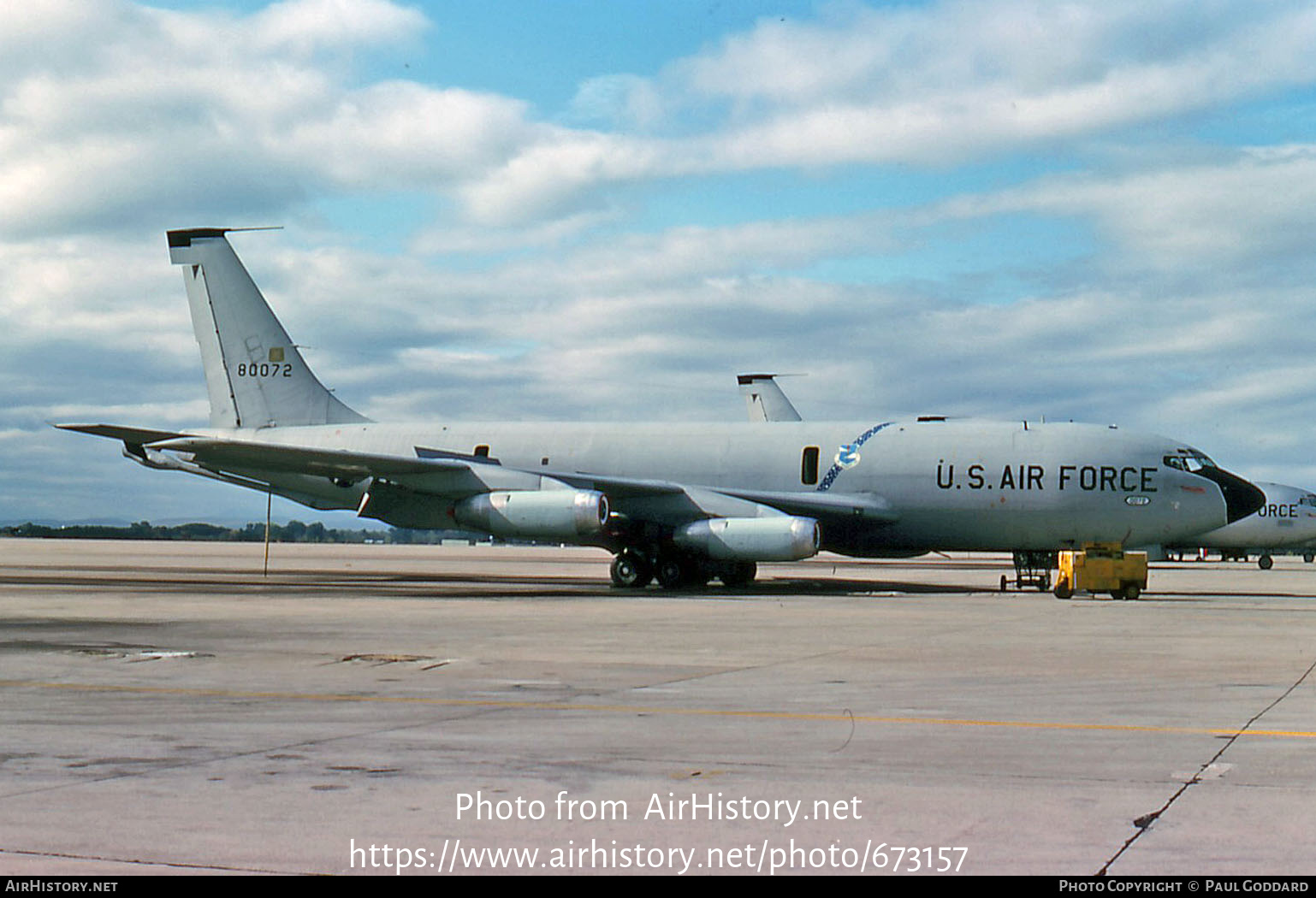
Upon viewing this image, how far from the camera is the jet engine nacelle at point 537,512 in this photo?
99.7 ft

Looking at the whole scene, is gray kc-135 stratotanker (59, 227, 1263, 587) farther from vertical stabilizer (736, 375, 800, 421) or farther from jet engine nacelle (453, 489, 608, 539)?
vertical stabilizer (736, 375, 800, 421)

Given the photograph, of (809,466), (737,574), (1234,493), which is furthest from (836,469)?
(1234,493)

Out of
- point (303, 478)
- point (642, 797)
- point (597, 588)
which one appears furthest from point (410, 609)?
point (642, 797)

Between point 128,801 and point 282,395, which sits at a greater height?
point 282,395

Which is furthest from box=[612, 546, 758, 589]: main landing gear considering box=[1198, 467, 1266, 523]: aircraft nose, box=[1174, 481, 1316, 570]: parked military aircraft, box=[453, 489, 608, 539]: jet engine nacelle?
box=[1174, 481, 1316, 570]: parked military aircraft

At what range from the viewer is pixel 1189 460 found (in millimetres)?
31656

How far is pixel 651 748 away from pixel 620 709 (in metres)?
2.04

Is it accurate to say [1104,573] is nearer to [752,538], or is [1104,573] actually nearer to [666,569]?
[752,538]

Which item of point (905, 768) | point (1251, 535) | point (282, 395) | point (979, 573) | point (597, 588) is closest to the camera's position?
point (905, 768)

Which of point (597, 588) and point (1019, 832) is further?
point (597, 588)

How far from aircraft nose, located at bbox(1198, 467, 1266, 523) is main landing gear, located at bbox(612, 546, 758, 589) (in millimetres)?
11052

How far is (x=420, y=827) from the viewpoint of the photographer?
253 inches
